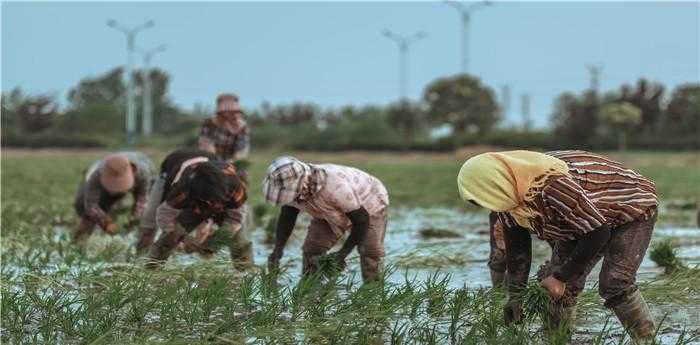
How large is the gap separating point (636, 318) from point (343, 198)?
2157 millimetres

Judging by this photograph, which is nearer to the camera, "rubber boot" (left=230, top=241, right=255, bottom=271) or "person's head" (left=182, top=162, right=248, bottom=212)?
"person's head" (left=182, top=162, right=248, bottom=212)

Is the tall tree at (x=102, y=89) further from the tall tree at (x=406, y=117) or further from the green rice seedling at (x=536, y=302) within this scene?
the green rice seedling at (x=536, y=302)

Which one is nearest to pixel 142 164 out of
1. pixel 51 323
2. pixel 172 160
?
pixel 172 160

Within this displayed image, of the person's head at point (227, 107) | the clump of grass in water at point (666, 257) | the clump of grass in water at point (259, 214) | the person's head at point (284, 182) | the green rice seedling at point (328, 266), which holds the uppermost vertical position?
the person's head at point (227, 107)

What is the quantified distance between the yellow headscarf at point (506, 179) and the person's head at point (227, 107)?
16.9 ft

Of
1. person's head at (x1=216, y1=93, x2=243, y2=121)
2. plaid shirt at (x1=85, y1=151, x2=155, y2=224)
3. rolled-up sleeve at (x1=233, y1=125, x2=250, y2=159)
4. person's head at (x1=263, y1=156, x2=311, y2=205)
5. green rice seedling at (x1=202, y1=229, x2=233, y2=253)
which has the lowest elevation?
green rice seedling at (x1=202, y1=229, x2=233, y2=253)

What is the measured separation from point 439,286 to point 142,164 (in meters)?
4.91

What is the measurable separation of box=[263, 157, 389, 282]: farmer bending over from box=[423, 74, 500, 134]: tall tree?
2075 inches

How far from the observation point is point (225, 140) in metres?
9.90

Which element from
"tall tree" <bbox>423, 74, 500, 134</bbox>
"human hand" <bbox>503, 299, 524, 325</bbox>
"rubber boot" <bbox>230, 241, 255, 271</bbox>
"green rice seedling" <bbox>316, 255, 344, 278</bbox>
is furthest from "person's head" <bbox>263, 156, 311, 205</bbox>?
"tall tree" <bbox>423, 74, 500, 134</bbox>

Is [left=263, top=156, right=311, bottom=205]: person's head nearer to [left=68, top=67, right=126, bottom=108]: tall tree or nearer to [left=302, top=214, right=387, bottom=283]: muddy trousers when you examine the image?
[left=302, top=214, right=387, bottom=283]: muddy trousers

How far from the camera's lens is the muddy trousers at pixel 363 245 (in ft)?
23.6

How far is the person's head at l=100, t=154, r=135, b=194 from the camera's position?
9.62 m

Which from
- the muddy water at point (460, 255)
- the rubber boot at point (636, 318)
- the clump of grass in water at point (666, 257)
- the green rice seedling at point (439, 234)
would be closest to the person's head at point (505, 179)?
the rubber boot at point (636, 318)
